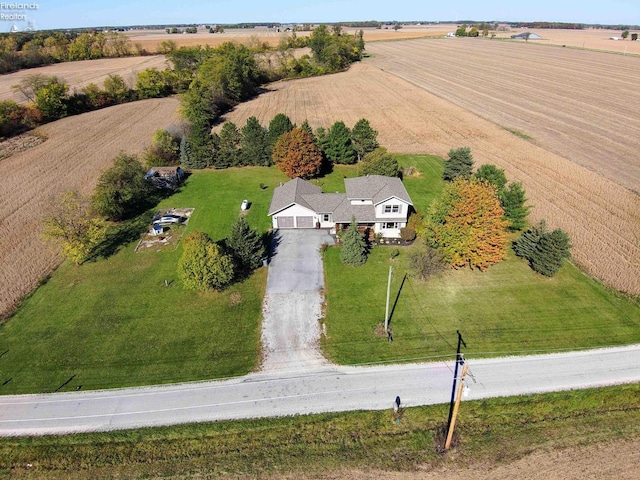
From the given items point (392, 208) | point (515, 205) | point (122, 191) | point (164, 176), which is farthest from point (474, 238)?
point (164, 176)

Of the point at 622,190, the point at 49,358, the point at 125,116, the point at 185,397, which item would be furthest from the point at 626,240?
the point at 125,116

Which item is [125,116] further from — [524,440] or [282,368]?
[524,440]

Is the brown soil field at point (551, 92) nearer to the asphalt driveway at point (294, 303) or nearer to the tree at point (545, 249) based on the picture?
the tree at point (545, 249)

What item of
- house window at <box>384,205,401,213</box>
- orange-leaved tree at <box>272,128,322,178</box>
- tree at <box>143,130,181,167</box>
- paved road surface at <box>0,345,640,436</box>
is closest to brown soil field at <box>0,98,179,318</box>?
tree at <box>143,130,181,167</box>

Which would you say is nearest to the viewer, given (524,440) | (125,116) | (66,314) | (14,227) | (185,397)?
(524,440)

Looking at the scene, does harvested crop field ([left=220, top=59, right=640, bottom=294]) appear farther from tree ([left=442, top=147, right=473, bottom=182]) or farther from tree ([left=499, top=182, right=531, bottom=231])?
tree ([left=442, top=147, right=473, bottom=182])
